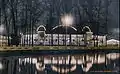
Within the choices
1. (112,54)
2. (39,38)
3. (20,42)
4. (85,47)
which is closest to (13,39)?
(20,42)

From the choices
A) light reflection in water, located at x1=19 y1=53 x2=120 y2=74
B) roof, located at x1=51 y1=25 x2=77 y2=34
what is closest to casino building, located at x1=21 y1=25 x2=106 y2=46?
roof, located at x1=51 y1=25 x2=77 y2=34

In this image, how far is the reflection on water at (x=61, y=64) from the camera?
83.8 inches

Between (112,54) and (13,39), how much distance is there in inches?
38.9

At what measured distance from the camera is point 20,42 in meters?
Result: 2.53

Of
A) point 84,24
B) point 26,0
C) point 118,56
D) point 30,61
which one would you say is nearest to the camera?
point 30,61

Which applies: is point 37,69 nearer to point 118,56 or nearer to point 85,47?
point 85,47

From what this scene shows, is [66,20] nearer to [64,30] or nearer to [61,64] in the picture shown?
[64,30]

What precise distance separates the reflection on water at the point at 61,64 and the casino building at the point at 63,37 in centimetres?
19

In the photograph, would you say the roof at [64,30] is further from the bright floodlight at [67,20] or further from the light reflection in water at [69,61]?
the light reflection in water at [69,61]

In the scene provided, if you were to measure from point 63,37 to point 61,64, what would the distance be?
0.55 meters

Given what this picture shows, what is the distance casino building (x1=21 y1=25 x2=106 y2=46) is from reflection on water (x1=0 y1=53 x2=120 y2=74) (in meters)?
0.19

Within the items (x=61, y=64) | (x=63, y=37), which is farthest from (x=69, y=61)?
(x=63, y=37)

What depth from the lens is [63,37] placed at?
2.82 metres

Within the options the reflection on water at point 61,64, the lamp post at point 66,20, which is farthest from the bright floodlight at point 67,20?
the reflection on water at point 61,64
